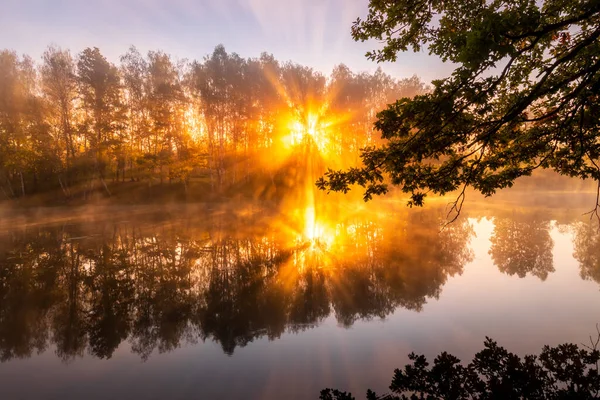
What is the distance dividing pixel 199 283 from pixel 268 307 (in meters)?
4.10

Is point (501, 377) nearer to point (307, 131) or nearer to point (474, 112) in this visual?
point (474, 112)

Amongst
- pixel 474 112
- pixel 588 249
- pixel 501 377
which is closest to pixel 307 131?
pixel 588 249

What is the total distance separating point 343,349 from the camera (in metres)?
8.55

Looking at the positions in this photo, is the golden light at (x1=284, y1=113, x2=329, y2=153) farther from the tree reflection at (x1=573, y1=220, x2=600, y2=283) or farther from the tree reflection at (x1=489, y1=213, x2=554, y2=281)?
the tree reflection at (x1=573, y1=220, x2=600, y2=283)

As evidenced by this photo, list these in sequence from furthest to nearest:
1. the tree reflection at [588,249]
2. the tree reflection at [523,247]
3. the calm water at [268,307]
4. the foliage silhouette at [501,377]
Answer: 1. the tree reflection at [523,247]
2. the tree reflection at [588,249]
3. the calm water at [268,307]
4. the foliage silhouette at [501,377]

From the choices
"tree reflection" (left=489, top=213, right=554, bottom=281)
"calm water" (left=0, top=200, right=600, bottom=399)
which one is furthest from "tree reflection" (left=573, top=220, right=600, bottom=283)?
"tree reflection" (left=489, top=213, right=554, bottom=281)

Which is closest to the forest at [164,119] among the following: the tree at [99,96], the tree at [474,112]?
the tree at [99,96]

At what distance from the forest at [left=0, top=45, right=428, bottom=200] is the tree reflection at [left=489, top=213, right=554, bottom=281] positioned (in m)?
30.7

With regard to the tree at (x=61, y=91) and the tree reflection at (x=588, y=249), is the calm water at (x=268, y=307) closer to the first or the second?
the tree reflection at (x=588, y=249)

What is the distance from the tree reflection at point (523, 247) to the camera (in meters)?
15.1

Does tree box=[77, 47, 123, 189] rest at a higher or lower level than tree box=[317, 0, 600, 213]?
higher

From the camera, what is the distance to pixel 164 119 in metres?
42.2

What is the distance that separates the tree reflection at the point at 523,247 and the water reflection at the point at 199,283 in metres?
1.93

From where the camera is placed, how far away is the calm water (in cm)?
758
